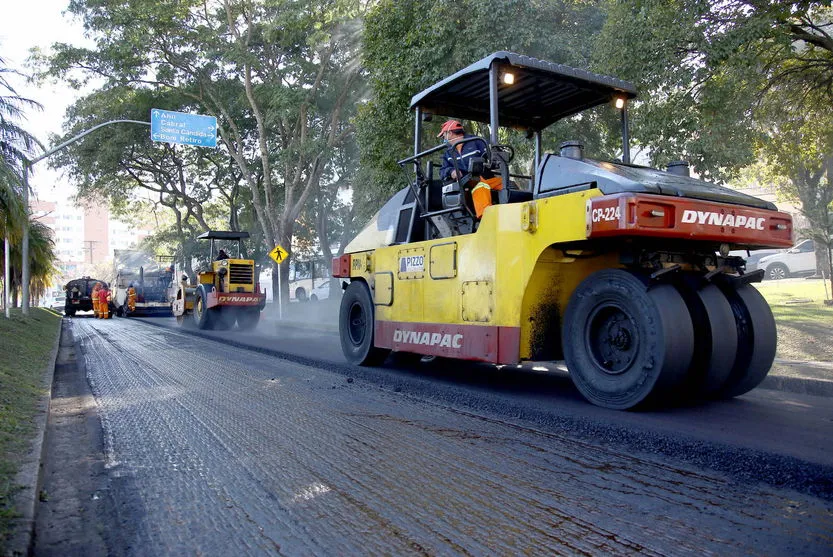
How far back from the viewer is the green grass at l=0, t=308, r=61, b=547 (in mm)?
2988

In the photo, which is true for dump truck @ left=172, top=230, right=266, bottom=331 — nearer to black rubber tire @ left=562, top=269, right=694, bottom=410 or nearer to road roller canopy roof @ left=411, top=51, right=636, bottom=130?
road roller canopy roof @ left=411, top=51, right=636, bottom=130

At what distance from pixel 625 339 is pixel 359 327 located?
13.4ft

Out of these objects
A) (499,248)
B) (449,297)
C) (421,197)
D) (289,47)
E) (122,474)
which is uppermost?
(289,47)

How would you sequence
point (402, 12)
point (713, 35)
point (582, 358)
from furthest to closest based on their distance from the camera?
1. point (402, 12)
2. point (713, 35)
3. point (582, 358)

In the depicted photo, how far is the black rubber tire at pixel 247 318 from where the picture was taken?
17.8m

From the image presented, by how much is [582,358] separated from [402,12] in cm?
1072

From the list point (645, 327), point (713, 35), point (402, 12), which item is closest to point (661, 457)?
point (645, 327)

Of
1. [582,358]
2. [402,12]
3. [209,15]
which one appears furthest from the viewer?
[209,15]

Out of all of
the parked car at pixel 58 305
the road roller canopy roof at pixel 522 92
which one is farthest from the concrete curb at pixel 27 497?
the parked car at pixel 58 305

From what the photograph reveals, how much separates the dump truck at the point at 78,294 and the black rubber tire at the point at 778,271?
102 feet

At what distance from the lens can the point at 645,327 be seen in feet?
14.8

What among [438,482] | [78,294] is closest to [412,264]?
[438,482]

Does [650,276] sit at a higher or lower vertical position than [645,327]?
higher

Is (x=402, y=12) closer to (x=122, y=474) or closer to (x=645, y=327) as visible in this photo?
(x=645, y=327)
